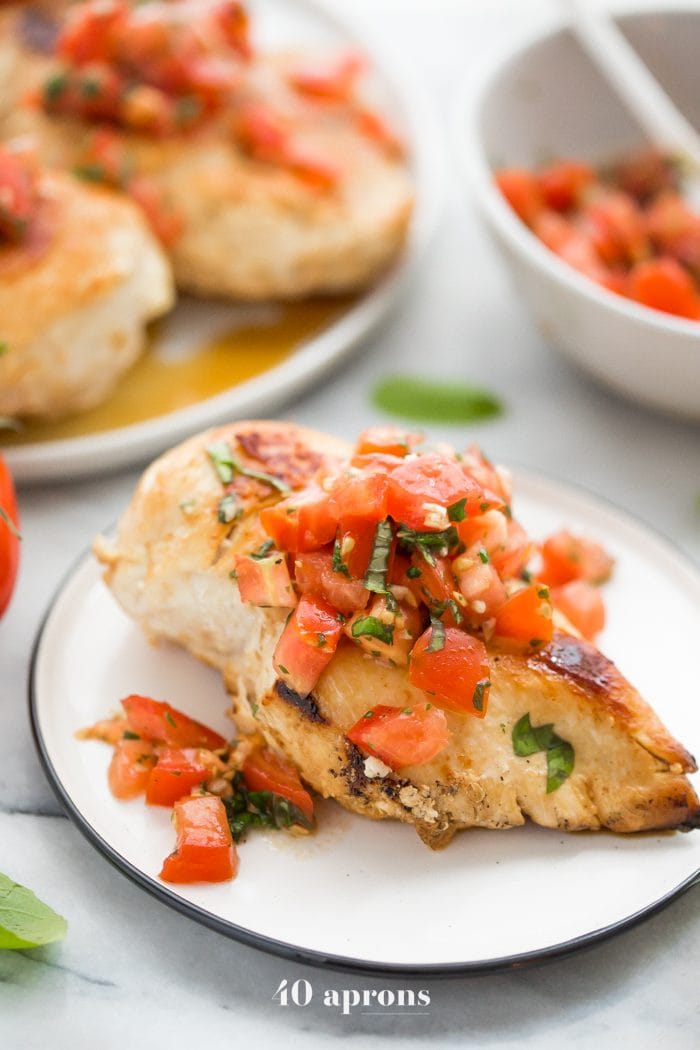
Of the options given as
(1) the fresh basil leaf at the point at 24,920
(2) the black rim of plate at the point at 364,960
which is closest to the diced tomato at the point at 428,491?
(2) the black rim of plate at the point at 364,960

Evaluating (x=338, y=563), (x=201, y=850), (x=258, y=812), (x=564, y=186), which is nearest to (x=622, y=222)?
(x=564, y=186)

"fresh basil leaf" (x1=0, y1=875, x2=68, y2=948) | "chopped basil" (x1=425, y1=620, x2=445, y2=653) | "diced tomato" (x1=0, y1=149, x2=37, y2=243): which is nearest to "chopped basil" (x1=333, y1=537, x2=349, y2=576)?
"chopped basil" (x1=425, y1=620, x2=445, y2=653)

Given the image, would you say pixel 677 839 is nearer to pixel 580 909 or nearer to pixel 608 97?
pixel 580 909

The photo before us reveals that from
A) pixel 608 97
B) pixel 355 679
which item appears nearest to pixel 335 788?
pixel 355 679

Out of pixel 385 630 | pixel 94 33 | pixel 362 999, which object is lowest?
pixel 362 999

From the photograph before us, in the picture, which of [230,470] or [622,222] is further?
[622,222]

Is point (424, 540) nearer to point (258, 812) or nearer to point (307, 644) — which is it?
point (307, 644)
